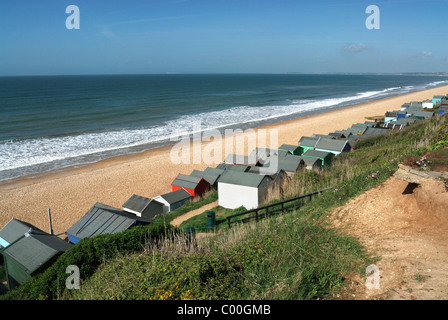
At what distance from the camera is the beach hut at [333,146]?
22797 mm

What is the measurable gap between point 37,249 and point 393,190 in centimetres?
1085

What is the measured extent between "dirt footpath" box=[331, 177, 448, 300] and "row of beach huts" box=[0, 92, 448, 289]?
22.3 feet

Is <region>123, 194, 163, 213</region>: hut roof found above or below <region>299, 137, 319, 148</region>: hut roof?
below

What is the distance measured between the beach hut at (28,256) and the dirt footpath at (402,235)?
27.5 feet

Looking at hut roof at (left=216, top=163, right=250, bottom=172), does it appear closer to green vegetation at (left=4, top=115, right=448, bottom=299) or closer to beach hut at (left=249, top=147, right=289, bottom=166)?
beach hut at (left=249, top=147, right=289, bottom=166)

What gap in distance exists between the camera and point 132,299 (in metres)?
5.40

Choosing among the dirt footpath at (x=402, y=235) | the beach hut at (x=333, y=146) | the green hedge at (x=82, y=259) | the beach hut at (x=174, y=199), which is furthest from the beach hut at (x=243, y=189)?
the beach hut at (x=333, y=146)

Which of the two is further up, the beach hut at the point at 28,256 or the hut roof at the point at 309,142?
the hut roof at the point at 309,142

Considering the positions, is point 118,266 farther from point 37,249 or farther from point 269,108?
point 269,108

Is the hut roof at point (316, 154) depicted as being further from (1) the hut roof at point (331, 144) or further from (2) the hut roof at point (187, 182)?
(2) the hut roof at point (187, 182)

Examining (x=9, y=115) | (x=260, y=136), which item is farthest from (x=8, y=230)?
(x=9, y=115)

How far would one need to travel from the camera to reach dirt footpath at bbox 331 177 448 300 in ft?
18.0

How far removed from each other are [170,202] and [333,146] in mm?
12486

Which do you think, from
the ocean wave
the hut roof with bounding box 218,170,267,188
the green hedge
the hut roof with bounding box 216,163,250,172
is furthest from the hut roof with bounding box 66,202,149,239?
the ocean wave
